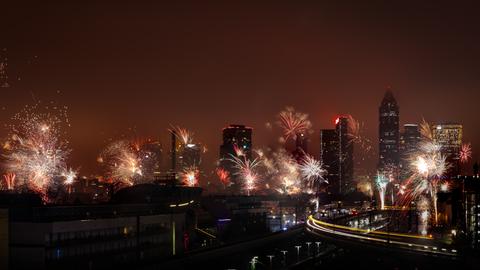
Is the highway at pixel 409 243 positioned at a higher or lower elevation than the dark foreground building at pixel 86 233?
lower

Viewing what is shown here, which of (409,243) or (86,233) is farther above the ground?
(86,233)

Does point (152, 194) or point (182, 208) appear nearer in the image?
point (182, 208)

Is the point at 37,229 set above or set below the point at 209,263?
above

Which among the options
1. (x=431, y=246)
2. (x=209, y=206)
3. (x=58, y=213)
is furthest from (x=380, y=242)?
(x=209, y=206)

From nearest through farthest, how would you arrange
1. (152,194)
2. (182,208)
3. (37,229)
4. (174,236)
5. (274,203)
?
(37,229), (174,236), (182,208), (152,194), (274,203)

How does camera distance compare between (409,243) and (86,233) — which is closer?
(86,233)

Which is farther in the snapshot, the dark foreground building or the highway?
the highway

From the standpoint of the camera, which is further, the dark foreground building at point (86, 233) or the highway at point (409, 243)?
the highway at point (409, 243)

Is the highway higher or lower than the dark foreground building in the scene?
lower

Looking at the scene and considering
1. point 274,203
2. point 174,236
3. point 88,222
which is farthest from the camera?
point 274,203

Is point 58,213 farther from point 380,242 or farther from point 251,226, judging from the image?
point 251,226
